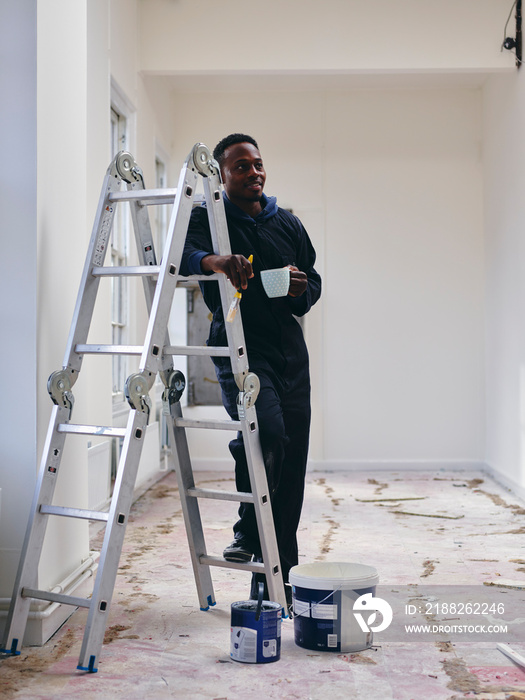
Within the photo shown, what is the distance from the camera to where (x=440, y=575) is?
3084 mm

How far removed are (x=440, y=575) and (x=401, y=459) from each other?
3.18 meters

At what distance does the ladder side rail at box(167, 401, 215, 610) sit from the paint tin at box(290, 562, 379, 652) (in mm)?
459

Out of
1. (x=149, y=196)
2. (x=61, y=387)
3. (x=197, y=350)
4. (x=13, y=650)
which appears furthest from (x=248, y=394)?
(x=13, y=650)

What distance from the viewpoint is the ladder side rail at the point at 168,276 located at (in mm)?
2178

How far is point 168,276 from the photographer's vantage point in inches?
87.7

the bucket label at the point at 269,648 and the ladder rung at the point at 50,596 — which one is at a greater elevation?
the ladder rung at the point at 50,596

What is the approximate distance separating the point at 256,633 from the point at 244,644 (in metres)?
0.05

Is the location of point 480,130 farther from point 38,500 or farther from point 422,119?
point 38,500

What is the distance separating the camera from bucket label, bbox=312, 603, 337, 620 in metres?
2.21

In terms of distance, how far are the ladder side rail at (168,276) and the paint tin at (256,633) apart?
68 centimetres

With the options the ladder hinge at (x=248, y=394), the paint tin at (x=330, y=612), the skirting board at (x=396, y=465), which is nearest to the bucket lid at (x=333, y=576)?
the paint tin at (x=330, y=612)

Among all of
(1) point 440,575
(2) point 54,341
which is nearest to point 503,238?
(1) point 440,575

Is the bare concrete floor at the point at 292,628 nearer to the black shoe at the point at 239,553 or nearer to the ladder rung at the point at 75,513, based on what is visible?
the black shoe at the point at 239,553

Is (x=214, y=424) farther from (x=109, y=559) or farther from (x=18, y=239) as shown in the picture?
(x=18, y=239)
